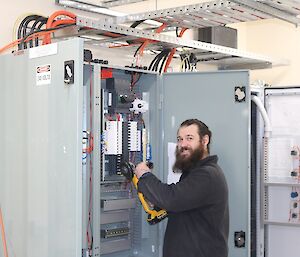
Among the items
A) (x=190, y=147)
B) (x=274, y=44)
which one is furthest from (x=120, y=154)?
(x=274, y=44)

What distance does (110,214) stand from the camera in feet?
10.0

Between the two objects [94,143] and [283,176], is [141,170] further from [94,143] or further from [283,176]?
[283,176]

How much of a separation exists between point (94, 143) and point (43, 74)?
0.62 meters

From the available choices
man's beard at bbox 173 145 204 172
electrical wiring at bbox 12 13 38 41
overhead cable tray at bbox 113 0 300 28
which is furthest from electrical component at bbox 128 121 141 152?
electrical wiring at bbox 12 13 38 41

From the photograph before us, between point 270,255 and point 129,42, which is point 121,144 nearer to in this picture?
point 129,42

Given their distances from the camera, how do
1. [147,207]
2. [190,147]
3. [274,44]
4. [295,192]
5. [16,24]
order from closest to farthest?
1. [190,147]
2. [147,207]
3. [16,24]
4. [295,192]
5. [274,44]

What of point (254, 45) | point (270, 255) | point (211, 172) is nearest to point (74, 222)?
point (211, 172)

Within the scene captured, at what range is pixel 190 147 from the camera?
2865 mm

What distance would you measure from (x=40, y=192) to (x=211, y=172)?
908 mm

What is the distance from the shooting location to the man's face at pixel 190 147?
2834mm

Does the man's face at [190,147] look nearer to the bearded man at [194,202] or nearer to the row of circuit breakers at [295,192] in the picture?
the bearded man at [194,202]

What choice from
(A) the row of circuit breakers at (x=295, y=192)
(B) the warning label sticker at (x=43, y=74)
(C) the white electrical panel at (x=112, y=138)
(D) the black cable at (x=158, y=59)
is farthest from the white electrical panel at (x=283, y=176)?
(B) the warning label sticker at (x=43, y=74)

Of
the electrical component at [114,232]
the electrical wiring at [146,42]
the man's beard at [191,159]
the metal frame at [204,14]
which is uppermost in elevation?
the metal frame at [204,14]

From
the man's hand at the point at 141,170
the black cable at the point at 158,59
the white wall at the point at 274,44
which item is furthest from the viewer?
the white wall at the point at 274,44
